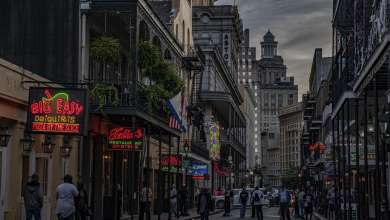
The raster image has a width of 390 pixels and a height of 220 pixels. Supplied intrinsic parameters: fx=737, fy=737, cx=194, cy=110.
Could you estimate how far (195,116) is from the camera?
173 ft

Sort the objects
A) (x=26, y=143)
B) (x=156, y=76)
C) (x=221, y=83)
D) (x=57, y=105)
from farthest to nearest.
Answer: (x=221, y=83), (x=156, y=76), (x=26, y=143), (x=57, y=105)

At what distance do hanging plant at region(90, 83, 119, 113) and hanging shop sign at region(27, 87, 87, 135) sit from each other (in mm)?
3917

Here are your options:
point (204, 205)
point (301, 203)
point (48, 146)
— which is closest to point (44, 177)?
point (48, 146)

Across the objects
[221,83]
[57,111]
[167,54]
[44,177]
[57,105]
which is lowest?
[44,177]

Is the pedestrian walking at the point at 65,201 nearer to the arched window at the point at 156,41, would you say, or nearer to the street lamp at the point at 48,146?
the street lamp at the point at 48,146

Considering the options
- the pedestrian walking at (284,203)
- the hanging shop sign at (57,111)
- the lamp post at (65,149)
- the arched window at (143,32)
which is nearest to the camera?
the hanging shop sign at (57,111)

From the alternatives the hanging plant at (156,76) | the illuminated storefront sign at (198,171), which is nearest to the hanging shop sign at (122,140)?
the hanging plant at (156,76)

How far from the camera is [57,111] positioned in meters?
19.5

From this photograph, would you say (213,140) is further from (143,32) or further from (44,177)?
(44,177)

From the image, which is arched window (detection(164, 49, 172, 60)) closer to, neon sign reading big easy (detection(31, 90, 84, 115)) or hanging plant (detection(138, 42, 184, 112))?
hanging plant (detection(138, 42, 184, 112))

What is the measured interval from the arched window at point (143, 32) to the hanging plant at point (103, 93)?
11.5 ft

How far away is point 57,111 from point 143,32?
9.09 metres

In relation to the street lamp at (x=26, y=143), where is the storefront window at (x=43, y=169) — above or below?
below

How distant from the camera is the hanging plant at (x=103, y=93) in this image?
78.5ft
